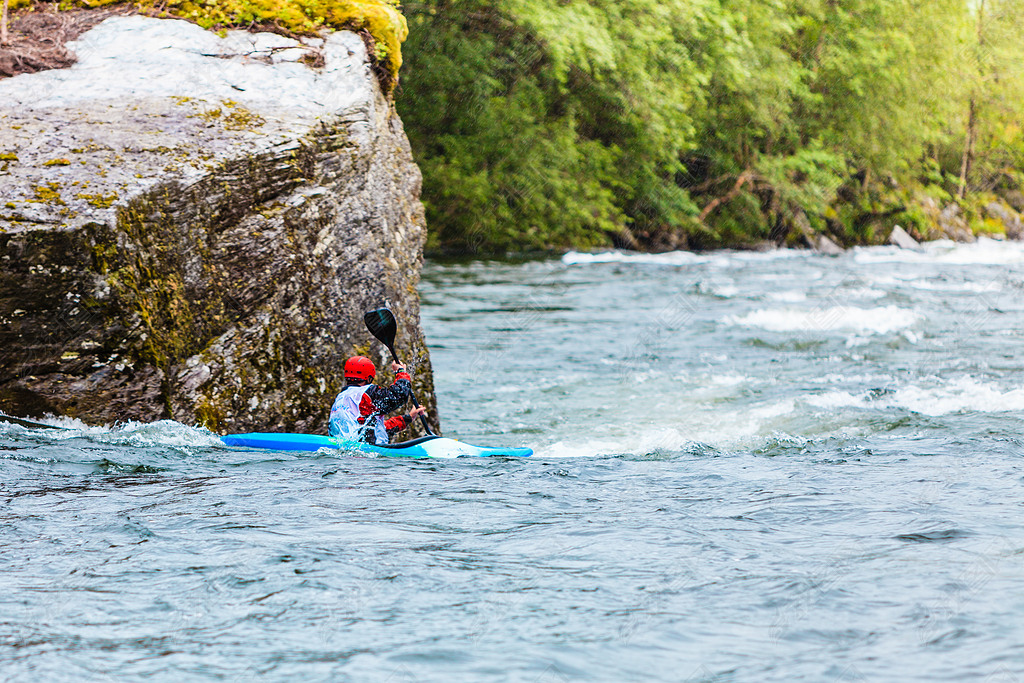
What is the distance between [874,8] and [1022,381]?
2456 cm

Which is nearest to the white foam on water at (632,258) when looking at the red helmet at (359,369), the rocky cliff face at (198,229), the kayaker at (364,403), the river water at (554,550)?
the river water at (554,550)

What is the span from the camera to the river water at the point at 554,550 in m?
3.63

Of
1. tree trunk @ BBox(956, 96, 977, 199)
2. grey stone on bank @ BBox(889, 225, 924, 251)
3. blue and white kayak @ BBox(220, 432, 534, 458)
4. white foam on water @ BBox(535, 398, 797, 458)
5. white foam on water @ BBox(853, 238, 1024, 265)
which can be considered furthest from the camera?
tree trunk @ BBox(956, 96, 977, 199)

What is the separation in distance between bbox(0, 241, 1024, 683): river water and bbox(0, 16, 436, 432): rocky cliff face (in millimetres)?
452

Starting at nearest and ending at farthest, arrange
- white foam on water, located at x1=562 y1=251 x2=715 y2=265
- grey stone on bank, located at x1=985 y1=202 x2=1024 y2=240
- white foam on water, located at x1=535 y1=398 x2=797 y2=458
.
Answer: white foam on water, located at x1=535 y1=398 x2=797 y2=458 < white foam on water, located at x1=562 y1=251 x2=715 y2=265 < grey stone on bank, located at x1=985 y1=202 x2=1024 y2=240

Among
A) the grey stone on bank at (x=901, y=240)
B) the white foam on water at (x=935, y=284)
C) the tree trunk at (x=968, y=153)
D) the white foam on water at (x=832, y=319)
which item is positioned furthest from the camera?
the tree trunk at (x=968, y=153)

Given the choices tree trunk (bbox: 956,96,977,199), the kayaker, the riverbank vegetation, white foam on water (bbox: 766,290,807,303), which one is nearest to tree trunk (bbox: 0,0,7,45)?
the kayaker

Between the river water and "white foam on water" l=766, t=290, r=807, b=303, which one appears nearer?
the river water

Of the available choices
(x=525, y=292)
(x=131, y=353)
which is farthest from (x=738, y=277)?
(x=131, y=353)

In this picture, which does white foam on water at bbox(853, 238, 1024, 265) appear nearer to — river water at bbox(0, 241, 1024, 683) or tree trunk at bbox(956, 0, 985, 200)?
tree trunk at bbox(956, 0, 985, 200)

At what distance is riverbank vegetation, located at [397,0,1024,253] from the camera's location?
2222 centimetres

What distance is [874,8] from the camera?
3108 cm

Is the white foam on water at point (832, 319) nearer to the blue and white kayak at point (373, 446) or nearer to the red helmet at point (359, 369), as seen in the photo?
the blue and white kayak at point (373, 446)

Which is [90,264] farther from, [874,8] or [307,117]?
[874,8]
